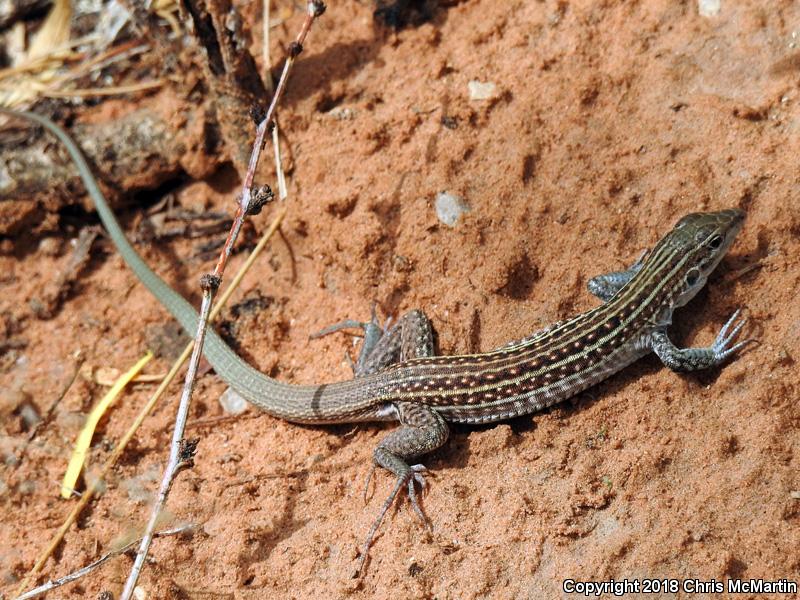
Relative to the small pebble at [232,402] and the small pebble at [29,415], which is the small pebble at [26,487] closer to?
the small pebble at [29,415]

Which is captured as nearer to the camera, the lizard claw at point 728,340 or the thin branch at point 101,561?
the thin branch at point 101,561

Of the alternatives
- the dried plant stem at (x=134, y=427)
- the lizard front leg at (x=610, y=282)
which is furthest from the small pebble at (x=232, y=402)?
the lizard front leg at (x=610, y=282)

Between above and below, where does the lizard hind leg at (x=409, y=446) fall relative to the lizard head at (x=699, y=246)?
below

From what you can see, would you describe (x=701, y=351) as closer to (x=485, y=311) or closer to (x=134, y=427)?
(x=485, y=311)

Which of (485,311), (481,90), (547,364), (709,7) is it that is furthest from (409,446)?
(709,7)

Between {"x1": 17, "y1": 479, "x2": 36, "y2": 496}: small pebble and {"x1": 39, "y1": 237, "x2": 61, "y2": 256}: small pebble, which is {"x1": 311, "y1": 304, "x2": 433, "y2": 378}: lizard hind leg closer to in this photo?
{"x1": 17, "y1": 479, "x2": 36, "y2": 496}: small pebble

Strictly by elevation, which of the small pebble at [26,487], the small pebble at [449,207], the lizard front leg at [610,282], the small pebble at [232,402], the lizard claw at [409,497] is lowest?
the small pebble at [26,487]

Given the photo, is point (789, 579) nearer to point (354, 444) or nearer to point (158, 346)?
point (354, 444)

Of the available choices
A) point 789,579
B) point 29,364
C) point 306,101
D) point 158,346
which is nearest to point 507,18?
point 306,101
